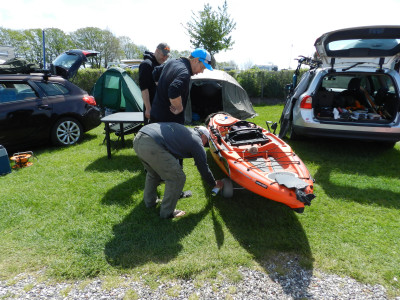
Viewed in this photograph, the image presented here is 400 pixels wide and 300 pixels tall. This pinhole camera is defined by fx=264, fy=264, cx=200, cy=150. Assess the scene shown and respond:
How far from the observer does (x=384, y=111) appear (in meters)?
6.12

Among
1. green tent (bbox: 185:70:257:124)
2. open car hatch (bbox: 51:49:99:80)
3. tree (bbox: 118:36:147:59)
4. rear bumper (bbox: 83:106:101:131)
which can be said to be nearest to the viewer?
rear bumper (bbox: 83:106:101:131)

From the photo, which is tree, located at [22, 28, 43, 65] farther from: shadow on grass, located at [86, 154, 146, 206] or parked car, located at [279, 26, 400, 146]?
parked car, located at [279, 26, 400, 146]

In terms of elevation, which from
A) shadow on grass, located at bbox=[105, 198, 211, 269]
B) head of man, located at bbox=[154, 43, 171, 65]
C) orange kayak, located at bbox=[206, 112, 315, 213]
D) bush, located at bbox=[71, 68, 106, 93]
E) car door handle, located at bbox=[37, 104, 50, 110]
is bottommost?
shadow on grass, located at bbox=[105, 198, 211, 269]

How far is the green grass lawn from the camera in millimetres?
2652

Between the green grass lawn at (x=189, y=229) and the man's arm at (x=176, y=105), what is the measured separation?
4.40 ft

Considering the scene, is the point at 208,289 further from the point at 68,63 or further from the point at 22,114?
the point at 68,63

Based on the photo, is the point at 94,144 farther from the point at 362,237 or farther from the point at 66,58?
the point at 362,237

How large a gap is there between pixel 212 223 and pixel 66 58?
7.22 m

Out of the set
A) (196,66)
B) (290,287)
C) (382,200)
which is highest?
(196,66)

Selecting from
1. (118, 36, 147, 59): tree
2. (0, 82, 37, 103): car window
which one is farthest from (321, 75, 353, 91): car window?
(118, 36, 147, 59): tree

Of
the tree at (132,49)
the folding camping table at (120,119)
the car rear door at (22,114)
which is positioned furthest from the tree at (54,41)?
the folding camping table at (120,119)

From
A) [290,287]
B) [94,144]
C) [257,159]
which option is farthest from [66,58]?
[290,287]

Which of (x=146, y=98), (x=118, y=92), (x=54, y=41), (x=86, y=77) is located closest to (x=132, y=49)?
(x=54, y=41)

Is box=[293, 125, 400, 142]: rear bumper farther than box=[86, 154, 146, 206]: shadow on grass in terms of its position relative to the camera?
Yes
